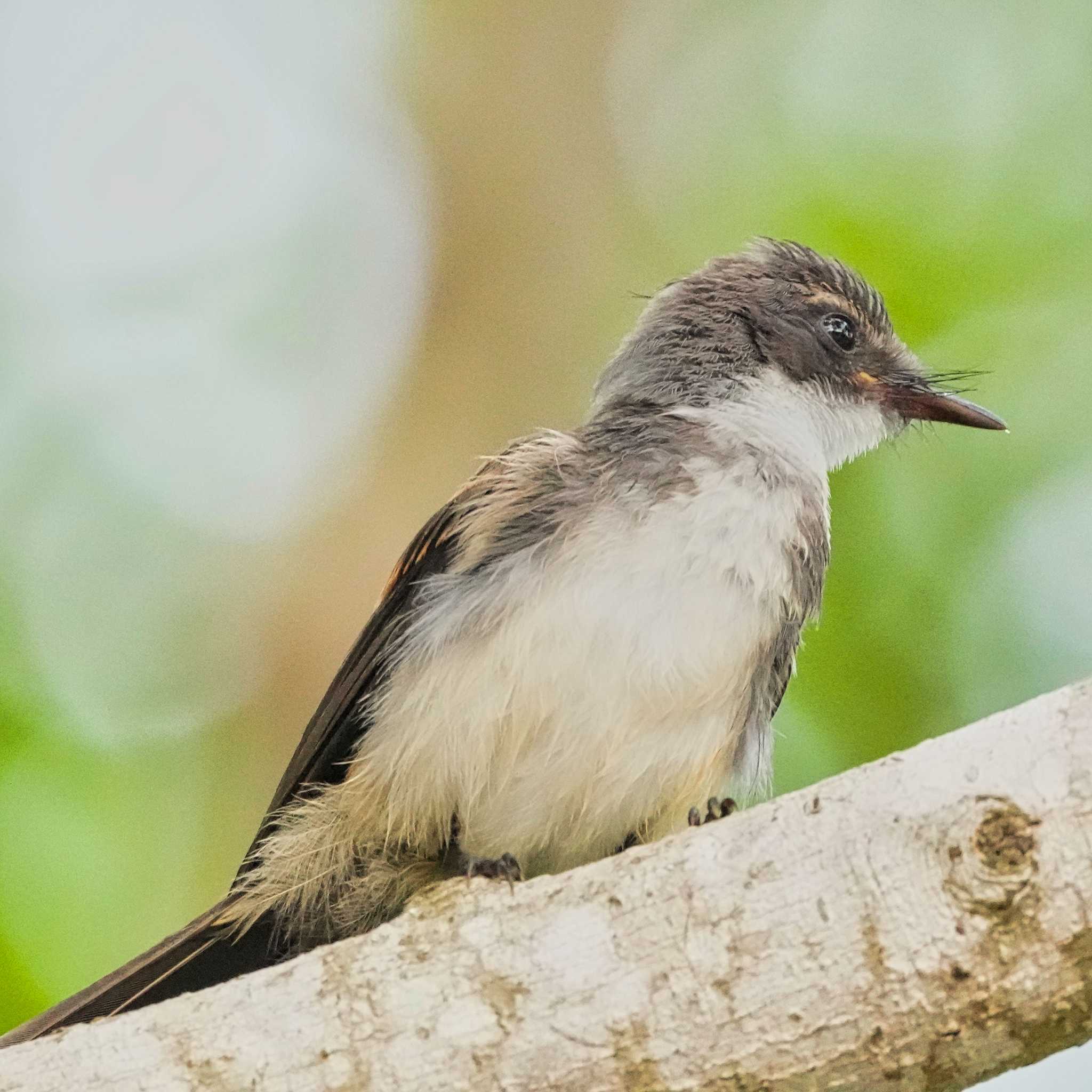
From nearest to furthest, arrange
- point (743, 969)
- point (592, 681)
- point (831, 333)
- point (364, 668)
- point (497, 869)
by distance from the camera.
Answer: point (743, 969) → point (497, 869) → point (592, 681) → point (364, 668) → point (831, 333)

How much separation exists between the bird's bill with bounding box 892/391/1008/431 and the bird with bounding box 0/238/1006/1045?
0.50 m

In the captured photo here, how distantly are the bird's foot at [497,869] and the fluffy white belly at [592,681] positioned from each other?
Answer: 0.23m

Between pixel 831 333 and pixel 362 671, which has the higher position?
pixel 831 333

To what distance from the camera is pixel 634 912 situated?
2680 mm

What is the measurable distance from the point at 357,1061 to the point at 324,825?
136 centimetres

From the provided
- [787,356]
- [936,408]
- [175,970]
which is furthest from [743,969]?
[936,408]

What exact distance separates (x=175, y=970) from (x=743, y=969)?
1.75m

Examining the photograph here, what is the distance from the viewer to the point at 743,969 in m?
2.53

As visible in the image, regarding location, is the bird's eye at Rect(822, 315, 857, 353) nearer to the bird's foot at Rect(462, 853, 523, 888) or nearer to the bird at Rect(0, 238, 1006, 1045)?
the bird at Rect(0, 238, 1006, 1045)

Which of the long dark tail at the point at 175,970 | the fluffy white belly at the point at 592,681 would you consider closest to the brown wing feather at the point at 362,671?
the fluffy white belly at the point at 592,681

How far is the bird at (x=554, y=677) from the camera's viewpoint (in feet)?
11.8

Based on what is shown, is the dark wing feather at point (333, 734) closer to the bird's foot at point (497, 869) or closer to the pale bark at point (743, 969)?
the bird's foot at point (497, 869)

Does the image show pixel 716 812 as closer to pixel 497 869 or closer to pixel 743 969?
pixel 497 869

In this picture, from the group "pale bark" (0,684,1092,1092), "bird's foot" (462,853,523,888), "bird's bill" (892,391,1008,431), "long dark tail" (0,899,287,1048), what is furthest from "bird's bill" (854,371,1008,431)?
"long dark tail" (0,899,287,1048)
